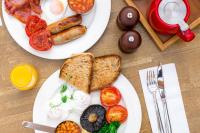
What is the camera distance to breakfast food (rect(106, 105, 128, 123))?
54.9 inches

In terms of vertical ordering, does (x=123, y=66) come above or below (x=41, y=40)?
below

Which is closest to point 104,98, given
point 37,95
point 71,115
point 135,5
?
point 71,115

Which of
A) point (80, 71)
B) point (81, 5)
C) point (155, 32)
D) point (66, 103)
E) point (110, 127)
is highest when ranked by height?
point (81, 5)

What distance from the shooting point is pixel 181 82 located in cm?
147

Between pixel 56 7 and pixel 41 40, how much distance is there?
136 mm

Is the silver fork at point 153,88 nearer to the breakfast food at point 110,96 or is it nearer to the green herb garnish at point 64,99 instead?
the breakfast food at point 110,96

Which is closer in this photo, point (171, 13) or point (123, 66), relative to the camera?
point (171, 13)

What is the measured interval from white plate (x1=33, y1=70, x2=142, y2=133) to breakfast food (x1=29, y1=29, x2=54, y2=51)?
0.34 ft

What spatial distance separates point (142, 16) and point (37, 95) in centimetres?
47

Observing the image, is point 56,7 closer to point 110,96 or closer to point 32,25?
point 32,25

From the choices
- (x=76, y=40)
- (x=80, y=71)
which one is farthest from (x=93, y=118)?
(x=76, y=40)

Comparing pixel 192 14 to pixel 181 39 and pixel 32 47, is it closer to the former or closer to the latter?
pixel 181 39

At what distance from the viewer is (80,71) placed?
4.70 ft

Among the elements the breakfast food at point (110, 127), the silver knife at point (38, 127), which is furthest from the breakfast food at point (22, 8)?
the breakfast food at point (110, 127)
